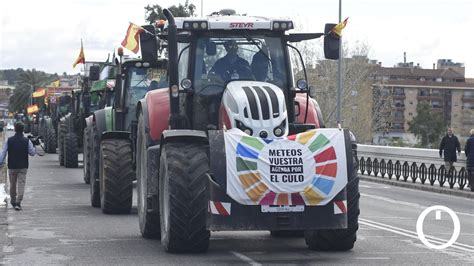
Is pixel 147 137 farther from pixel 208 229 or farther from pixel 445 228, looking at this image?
pixel 445 228

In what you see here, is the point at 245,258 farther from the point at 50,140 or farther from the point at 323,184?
the point at 50,140

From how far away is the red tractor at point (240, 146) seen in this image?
13.0m

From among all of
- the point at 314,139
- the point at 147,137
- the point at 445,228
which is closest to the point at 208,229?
the point at 314,139

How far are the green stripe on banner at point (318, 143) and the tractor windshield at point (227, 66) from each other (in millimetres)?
1856

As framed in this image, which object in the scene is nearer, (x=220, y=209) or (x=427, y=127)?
(x=220, y=209)

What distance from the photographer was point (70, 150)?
4000 cm

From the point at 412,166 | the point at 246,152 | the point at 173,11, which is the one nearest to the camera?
the point at 246,152

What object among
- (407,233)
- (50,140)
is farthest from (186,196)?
(50,140)

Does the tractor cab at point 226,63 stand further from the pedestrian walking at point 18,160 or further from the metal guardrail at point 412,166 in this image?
the metal guardrail at point 412,166

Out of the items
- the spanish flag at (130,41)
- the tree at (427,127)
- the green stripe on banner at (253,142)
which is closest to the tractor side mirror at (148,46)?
the green stripe on banner at (253,142)

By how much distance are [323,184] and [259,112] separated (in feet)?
4.21

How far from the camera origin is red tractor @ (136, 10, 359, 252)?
1296cm

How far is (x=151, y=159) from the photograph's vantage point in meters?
15.0

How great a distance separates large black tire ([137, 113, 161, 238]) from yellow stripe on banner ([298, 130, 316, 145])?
7.88ft
